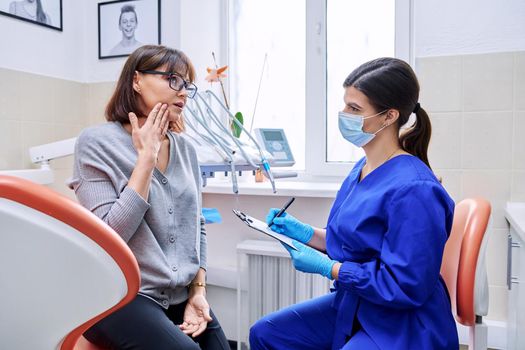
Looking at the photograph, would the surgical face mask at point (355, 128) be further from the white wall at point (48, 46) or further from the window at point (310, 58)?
the white wall at point (48, 46)

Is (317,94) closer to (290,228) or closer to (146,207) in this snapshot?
(290,228)

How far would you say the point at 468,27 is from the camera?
76.9 inches

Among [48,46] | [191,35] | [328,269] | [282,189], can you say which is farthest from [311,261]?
[48,46]

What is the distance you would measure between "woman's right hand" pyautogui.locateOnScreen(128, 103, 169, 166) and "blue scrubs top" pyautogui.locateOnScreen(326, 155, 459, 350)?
0.52m

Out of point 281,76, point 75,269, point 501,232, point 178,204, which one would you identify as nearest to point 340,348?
point 178,204

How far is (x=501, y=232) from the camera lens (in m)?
1.97

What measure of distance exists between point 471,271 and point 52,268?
2.88 ft

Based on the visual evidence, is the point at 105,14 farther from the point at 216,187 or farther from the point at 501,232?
the point at 501,232

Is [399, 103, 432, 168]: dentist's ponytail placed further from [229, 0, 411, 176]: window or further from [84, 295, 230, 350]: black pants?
[229, 0, 411, 176]: window

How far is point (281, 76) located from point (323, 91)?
0.25 m

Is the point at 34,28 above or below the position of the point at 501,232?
above

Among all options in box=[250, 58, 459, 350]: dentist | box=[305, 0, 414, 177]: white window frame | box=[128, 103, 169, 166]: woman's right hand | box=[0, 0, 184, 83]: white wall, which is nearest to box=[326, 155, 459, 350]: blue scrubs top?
box=[250, 58, 459, 350]: dentist

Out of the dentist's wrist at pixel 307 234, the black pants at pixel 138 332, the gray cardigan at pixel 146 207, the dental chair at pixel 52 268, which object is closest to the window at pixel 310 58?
the dentist's wrist at pixel 307 234

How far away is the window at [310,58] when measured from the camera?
2299mm
